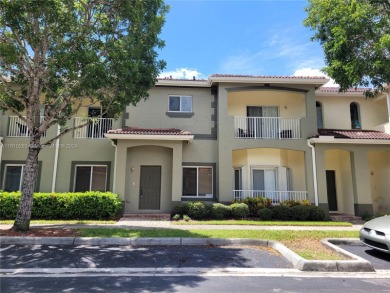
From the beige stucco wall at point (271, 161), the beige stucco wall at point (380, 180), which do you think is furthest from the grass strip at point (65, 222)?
the beige stucco wall at point (380, 180)

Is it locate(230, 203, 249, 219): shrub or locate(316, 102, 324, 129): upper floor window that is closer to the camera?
locate(230, 203, 249, 219): shrub

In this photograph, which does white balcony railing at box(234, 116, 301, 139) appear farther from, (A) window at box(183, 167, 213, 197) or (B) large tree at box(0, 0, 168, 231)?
(B) large tree at box(0, 0, 168, 231)

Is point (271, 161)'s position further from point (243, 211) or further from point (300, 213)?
point (243, 211)

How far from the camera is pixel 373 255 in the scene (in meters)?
7.71

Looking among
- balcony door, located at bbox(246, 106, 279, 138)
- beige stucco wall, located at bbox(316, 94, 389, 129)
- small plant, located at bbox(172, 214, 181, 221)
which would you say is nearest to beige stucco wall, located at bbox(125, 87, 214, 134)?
balcony door, located at bbox(246, 106, 279, 138)

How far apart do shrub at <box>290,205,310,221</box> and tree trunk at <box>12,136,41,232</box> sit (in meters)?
11.1

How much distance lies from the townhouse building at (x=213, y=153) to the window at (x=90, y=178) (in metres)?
0.05

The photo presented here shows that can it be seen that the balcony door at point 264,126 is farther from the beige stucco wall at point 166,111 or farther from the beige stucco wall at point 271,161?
the beige stucco wall at point 166,111

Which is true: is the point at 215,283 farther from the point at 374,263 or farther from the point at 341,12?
the point at 341,12

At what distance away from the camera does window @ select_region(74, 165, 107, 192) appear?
15.7 metres

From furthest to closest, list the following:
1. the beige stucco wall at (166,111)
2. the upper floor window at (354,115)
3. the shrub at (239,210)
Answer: the upper floor window at (354,115)
the beige stucco wall at (166,111)
the shrub at (239,210)

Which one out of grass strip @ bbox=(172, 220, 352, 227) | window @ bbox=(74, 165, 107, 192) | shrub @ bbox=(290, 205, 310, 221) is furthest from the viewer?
window @ bbox=(74, 165, 107, 192)

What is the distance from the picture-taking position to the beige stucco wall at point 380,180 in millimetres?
16547

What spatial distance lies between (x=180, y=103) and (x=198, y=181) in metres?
4.45
